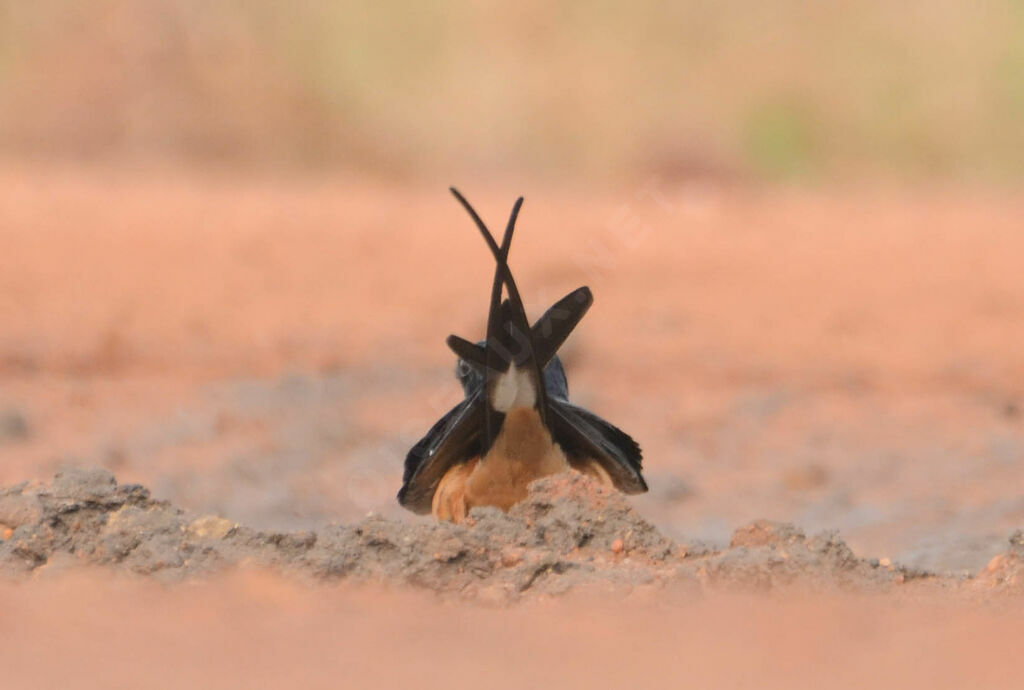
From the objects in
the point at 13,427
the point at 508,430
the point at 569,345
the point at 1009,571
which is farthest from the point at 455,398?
the point at 1009,571

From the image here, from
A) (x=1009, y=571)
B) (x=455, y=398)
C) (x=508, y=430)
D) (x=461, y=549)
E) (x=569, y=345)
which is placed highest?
(x=569, y=345)

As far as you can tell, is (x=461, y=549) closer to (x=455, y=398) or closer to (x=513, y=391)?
(x=513, y=391)

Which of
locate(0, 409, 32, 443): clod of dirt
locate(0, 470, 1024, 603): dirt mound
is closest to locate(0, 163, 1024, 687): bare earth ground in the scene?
locate(0, 470, 1024, 603): dirt mound

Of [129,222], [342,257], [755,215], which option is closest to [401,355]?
[342,257]

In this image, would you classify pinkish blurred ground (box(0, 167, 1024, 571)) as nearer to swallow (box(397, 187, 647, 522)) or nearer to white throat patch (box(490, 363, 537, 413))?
swallow (box(397, 187, 647, 522))

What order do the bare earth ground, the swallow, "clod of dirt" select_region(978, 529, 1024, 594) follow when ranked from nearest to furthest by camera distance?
the bare earth ground → "clod of dirt" select_region(978, 529, 1024, 594) → the swallow

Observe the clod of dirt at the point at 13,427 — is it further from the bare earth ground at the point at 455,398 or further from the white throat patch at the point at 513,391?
the white throat patch at the point at 513,391

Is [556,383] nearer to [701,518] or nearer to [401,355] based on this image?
[701,518]

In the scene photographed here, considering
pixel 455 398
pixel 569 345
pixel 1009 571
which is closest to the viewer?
pixel 1009 571
